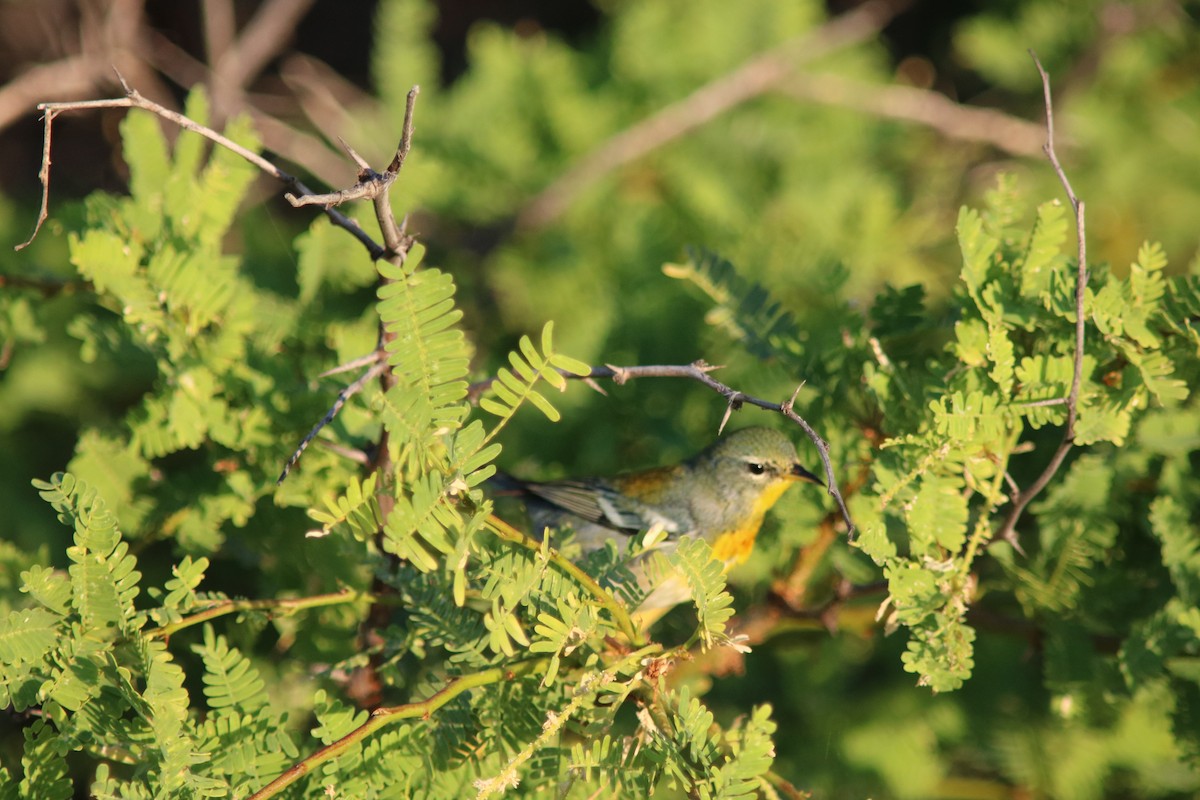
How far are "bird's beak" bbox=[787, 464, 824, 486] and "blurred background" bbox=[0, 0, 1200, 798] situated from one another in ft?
1.17

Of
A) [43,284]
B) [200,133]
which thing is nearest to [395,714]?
[200,133]

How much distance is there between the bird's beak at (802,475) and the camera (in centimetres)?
265

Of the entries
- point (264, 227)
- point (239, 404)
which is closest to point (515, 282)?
point (264, 227)

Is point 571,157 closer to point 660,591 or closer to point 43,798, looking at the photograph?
point 660,591

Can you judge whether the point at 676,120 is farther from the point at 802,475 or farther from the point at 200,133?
the point at 200,133

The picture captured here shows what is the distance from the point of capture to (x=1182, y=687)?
2396mm

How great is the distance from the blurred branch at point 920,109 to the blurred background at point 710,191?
2 cm

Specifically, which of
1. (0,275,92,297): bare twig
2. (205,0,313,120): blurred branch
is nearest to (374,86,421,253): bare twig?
(0,275,92,297): bare twig

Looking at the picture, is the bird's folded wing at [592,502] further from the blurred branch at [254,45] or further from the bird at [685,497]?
the blurred branch at [254,45]

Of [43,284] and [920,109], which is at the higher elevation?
[920,109]

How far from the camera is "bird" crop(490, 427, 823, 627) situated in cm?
317

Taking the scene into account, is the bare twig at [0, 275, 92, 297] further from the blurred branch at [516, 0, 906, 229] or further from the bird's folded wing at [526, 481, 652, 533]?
the blurred branch at [516, 0, 906, 229]

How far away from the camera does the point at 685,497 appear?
3.48 meters

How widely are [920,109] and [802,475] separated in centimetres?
310
